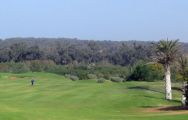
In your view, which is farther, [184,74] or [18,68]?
[18,68]

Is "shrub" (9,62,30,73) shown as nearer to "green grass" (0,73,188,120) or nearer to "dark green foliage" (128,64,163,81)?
"dark green foliage" (128,64,163,81)

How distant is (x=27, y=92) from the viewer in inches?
2212

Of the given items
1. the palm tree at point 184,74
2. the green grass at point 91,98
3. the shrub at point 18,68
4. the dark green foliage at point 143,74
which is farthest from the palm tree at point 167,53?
the shrub at point 18,68

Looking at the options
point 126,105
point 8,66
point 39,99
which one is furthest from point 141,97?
point 8,66

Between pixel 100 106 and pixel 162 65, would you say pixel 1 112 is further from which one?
pixel 162 65

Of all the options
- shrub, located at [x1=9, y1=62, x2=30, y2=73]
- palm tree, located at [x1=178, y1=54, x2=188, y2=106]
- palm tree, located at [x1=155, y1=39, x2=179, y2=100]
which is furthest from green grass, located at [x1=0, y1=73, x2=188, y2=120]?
shrub, located at [x1=9, y1=62, x2=30, y2=73]

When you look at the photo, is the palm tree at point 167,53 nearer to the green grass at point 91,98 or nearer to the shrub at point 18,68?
the green grass at point 91,98

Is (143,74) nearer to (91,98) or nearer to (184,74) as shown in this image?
(91,98)

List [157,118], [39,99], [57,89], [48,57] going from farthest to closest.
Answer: [48,57]
[57,89]
[39,99]
[157,118]

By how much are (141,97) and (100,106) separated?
6.56 meters

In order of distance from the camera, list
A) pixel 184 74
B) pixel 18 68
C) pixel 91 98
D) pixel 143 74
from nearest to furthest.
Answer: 1. pixel 184 74
2. pixel 91 98
3. pixel 143 74
4. pixel 18 68

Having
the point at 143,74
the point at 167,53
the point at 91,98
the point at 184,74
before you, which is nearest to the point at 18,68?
the point at 143,74

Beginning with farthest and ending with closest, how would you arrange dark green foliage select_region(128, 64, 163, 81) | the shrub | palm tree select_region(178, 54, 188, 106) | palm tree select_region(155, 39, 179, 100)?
the shrub → dark green foliage select_region(128, 64, 163, 81) → palm tree select_region(155, 39, 179, 100) → palm tree select_region(178, 54, 188, 106)

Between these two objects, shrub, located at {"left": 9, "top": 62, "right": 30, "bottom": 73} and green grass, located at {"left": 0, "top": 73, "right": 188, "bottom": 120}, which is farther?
shrub, located at {"left": 9, "top": 62, "right": 30, "bottom": 73}
